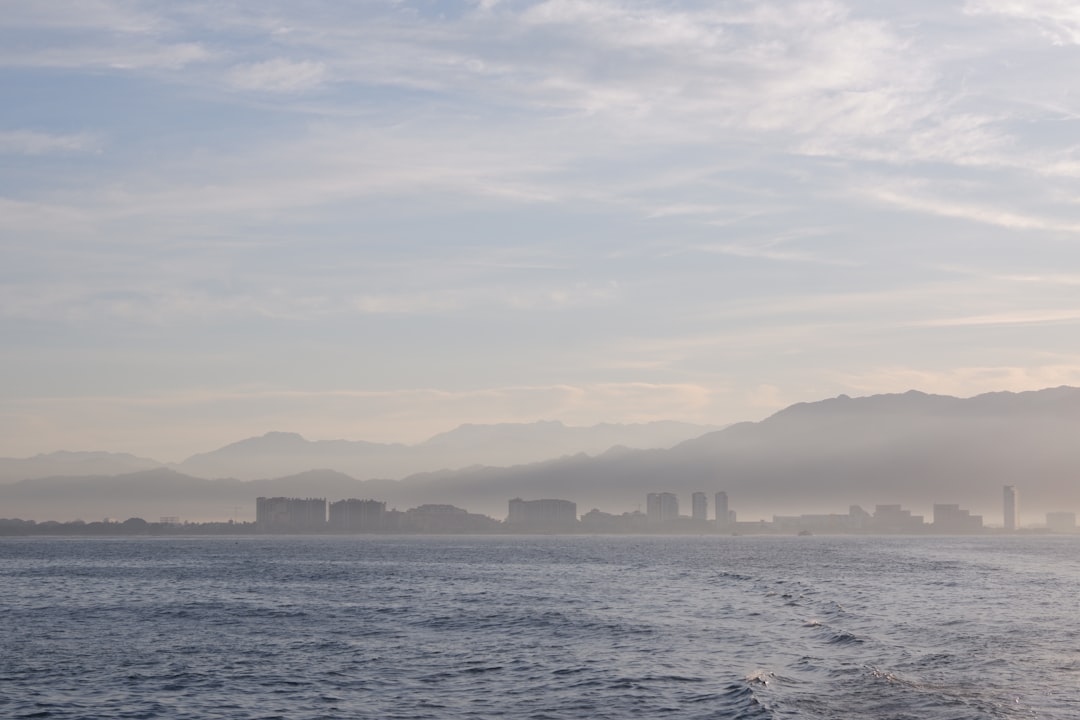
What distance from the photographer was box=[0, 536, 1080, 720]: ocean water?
56.3 m

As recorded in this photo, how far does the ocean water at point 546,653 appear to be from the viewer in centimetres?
5628

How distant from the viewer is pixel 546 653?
247 ft

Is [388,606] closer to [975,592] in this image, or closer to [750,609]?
[750,609]

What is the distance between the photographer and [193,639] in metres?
84.4

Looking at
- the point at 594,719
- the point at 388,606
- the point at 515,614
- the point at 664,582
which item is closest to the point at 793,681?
the point at 594,719

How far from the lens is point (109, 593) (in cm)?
13562

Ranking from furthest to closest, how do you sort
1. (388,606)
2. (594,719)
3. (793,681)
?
(388,606)
(793,681)
(594,719)

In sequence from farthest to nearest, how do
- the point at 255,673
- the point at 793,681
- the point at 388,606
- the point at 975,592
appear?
the point at 975,592 → the point at 388,606 → the point at 255,673 → the point at 793,681

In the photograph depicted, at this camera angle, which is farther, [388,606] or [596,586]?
[596,586]

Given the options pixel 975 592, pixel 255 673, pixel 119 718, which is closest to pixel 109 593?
pixel 255 673

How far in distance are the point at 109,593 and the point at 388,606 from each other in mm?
42211

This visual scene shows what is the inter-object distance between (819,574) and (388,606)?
279ft

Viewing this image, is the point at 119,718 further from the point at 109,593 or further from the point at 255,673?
the point at 109,593

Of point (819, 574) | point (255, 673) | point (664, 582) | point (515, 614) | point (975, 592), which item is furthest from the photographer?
point (819, 574)
